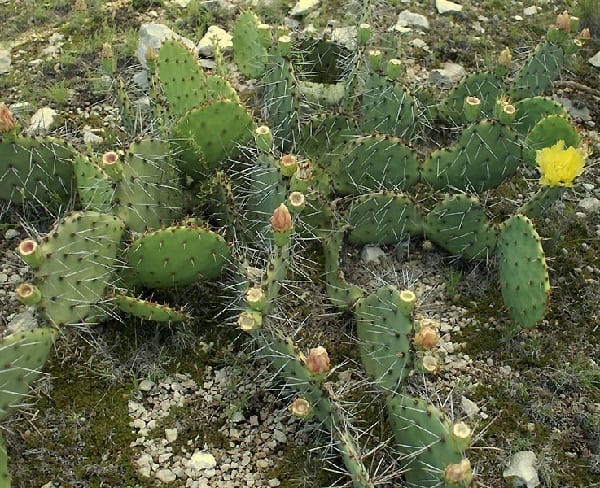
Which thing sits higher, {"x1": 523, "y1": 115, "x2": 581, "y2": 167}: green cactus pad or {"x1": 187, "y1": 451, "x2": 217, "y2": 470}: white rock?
{"x1": 523, "y1": 115, "x2": 581, "y2": 167}: green cactus pad

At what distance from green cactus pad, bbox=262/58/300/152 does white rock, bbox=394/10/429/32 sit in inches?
67.3

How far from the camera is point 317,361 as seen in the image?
217 cm

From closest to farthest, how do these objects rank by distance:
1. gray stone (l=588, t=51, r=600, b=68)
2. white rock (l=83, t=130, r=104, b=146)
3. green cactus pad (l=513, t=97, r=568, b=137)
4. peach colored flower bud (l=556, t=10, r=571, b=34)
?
green cactus pad (l=513, t=97, r=568, b=137) < peach colored flower bud (l=556, t=10, r=571, b=34) < white rock (l=83, t=130, r=104, b=146) < gray stone (l=588, t=51, r=600, b=68)

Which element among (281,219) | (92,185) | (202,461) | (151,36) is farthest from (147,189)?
(151,36)

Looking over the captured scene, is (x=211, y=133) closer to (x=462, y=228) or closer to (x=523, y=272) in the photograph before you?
(x=462, y=228)

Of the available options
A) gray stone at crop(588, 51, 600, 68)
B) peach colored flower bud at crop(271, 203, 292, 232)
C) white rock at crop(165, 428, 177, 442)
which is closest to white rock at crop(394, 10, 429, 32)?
gray stone at crop(588, 51, 600, 68)

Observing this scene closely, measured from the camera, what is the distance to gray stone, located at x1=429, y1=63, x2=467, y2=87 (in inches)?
169

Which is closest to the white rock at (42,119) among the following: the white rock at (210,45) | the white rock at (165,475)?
the white rock at (210,45)

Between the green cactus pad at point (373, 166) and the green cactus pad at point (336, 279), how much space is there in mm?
305

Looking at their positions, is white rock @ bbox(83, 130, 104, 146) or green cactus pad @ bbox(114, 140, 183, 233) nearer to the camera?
green cactus pad @ bbox(114, 140, 183, 233)

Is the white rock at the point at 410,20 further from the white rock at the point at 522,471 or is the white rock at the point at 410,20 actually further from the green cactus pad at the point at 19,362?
the green cactus pad at the point at 19,362

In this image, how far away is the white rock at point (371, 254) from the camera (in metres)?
3.23

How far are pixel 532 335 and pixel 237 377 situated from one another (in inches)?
51.8

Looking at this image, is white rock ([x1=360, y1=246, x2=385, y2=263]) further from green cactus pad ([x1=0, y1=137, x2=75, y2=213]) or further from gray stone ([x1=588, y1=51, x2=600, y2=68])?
gray stone ([x1=588, y1=51, x2=600, y2=68])
